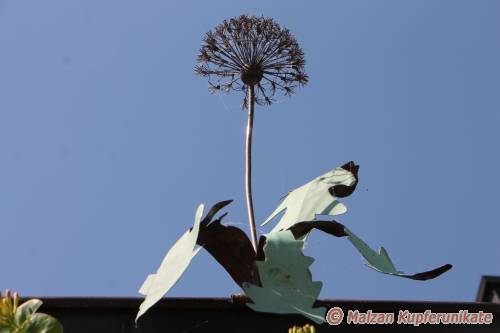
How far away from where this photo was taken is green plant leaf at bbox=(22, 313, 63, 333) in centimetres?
233

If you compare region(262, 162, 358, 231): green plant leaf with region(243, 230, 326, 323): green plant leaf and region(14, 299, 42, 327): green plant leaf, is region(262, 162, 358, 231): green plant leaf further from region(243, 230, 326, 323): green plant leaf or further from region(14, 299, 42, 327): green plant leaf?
region(14, 299, 42, 327): green plant leaf

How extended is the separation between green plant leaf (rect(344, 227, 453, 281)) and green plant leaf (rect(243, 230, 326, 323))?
1.79ft

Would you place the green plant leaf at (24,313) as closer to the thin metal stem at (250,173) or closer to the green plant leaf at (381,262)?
the thin metal stem at (250,173)

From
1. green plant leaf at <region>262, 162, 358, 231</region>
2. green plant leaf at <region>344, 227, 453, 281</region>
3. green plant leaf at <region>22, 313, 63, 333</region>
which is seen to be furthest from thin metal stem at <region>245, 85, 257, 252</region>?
green plant leaf at <region>22, 313, 63, 333</region>

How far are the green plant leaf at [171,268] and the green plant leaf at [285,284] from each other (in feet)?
0.99

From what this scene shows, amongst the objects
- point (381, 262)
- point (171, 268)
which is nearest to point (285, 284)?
point (171, 268)

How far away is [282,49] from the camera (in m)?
4.21

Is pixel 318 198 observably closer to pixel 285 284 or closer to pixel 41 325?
pixel 285 284

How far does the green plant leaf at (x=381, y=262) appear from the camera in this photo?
3.33m

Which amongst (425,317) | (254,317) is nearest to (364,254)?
(425,317)

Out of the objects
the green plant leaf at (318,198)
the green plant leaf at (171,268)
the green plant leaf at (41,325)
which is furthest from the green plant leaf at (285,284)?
the green plant leaf at (41,325)

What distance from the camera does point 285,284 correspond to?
2.80m

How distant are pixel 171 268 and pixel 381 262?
1.10 metres

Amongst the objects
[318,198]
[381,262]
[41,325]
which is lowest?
[41,325]
